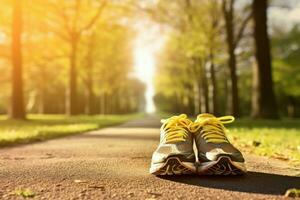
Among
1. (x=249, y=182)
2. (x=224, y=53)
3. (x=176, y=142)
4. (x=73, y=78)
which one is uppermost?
(x=224, y=53)

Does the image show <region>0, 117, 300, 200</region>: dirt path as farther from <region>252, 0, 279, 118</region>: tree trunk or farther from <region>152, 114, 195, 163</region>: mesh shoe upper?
<region>252, 0, 279, 118</region>: tree trunk

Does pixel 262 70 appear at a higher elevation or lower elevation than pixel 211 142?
higher

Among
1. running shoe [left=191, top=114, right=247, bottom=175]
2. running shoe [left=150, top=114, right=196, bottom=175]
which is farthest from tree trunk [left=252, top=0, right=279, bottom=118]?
running shoe [left=150, top=114, right=196, bottom=175]

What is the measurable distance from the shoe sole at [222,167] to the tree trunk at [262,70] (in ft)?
53.2

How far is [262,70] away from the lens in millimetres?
20547

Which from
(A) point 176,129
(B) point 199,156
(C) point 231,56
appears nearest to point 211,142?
(B) point 199,156

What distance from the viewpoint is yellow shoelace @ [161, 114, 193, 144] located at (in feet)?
14.8

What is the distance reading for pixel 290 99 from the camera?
60531mm

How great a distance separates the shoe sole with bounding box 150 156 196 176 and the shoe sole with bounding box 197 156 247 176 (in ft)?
0.29

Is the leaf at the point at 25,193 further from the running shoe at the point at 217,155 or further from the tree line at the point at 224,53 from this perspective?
the tree line at the point at 224,53

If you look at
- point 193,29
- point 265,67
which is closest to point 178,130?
point 265,67

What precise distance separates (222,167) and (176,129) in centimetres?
68

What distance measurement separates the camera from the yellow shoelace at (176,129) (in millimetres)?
4508

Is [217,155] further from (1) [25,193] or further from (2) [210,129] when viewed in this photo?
(1) [25,193]
